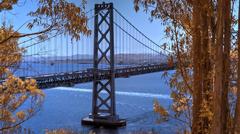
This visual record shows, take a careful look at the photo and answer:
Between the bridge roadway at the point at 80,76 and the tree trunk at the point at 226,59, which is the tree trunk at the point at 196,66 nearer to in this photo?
the tree trunk at the point at 226,59

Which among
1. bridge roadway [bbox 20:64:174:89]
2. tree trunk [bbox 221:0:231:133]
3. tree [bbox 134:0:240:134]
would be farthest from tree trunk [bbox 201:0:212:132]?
bridge roadway [bbox 20:64:174:89]

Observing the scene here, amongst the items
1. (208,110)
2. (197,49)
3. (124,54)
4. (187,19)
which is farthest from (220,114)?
(124,54)

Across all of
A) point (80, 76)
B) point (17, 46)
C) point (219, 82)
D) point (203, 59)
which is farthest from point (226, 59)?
point (80, 76)

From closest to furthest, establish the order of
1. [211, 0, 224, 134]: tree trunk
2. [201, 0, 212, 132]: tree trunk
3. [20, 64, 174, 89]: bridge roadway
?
[211, 0, 224, 134]: tree trunk, [201, 0, 212, 132]: tree trunk, [20, 64, 174, 89]: bridge roadway

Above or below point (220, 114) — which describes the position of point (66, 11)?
above

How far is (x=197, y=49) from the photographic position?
11.4 feet

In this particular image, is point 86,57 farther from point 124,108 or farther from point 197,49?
point 197,49

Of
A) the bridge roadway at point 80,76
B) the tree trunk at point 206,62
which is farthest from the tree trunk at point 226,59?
the bridge roadway at point 80,76

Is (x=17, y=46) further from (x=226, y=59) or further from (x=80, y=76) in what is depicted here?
(x=80, y=76)

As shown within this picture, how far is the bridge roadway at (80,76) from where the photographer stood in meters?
25.0

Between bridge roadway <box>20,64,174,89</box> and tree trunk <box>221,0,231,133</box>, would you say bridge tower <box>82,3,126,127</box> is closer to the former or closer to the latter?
bridge roadway <box>20,64,174,89</box>

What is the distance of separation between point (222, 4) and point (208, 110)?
0.90m

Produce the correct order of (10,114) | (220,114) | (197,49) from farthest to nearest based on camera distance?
1. (10,114)
2. (197,49)
3. (220,114)

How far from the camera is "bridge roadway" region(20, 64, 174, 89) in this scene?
25017 millimetres
